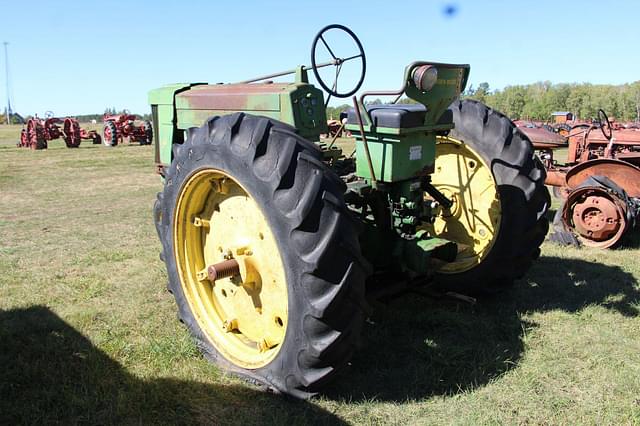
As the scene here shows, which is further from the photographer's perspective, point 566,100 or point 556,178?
point 566,100

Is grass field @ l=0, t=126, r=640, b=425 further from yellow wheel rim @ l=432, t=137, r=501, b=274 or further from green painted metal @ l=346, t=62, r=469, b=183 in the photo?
green painted metal @ l=346, t=62, r=469, b=183

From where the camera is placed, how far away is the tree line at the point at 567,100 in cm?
4853

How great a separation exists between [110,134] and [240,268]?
2367cm

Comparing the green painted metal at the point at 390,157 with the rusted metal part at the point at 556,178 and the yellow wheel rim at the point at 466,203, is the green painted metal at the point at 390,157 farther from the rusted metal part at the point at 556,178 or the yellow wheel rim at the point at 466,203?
the rusted metal part at the point at 556,178

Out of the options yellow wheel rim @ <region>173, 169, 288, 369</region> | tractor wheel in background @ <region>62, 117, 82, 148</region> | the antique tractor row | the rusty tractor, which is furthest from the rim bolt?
tractor wheel in background @ <region>62, 117, 82, 148</region>

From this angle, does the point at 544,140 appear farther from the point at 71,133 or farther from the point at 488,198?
→ the point at 71,133

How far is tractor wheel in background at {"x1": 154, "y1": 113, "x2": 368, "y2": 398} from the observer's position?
7.78 ft

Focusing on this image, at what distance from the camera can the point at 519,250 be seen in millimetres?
3785

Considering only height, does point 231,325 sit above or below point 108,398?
above

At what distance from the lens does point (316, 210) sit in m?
2.35

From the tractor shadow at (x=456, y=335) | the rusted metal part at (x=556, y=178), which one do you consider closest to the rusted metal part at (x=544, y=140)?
the rusted metal part at (x=556, y=178)

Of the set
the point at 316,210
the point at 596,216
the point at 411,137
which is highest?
the point at 411,137

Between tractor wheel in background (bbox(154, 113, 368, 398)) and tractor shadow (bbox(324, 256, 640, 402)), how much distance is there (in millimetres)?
467

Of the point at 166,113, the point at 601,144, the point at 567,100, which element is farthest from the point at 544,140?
the point at 567,100
